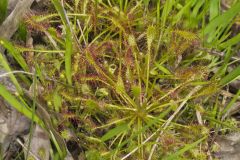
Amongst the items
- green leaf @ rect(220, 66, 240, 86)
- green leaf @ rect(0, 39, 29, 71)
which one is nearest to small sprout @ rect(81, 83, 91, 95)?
green leaf @ rect(0, 39, 29, 71)

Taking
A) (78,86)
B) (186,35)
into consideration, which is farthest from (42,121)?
(186,35)

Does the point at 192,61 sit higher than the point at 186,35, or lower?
lower

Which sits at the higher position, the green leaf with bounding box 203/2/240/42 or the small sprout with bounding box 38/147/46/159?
the green leaf with bounding box 203/2/240/42

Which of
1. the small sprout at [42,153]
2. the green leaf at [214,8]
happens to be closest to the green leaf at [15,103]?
the small sprout at [42,153]

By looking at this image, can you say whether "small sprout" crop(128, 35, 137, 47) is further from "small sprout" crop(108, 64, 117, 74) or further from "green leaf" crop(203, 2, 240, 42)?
"green leaf" crop(203, 2, 240, 42)

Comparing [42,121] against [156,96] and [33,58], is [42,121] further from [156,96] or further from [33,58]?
[156,96]

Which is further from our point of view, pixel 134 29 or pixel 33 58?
pixel 134 29
